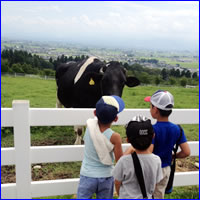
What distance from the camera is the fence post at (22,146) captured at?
326 cm

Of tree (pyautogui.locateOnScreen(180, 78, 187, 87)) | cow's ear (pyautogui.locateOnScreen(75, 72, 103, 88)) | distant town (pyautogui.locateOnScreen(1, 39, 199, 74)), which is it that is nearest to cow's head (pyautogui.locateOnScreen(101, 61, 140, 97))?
cow's ear (pyautogui.locateOnScreen(75, 72, 103, 88))

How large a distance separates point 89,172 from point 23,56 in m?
35.1

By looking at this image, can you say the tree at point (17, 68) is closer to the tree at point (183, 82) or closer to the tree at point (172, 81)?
the tree at point (172, 81)

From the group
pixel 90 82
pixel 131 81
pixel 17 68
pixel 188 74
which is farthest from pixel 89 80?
pixel 188 74

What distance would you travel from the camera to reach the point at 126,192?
2430 mm

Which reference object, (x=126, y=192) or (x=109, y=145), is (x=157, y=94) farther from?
(x=126, y=192)

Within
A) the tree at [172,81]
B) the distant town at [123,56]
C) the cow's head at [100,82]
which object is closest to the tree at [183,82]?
the tree at [172,81]

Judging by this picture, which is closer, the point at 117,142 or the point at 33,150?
the point at 117,142

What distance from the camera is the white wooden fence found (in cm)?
328

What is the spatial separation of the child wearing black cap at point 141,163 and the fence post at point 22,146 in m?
1.44

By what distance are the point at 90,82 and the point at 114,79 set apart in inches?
29.4

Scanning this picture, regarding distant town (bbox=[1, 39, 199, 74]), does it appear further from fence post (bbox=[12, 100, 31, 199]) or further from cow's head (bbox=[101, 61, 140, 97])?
fence post (bbox=[12, 100, 31, 199])

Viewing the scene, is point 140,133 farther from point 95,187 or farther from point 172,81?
point 172,81

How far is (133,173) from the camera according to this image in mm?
2344
